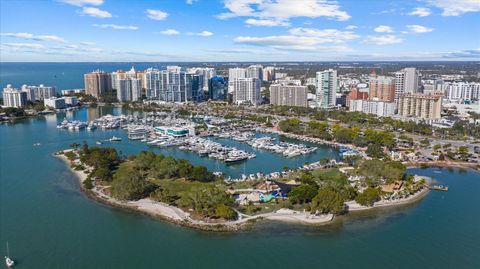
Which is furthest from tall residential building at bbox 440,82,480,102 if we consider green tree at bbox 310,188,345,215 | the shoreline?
green tree at bbox 310,188,345,215

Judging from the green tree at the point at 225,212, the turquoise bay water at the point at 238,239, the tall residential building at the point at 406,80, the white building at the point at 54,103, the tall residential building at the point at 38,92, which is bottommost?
the turquoise bay water at the point at 238,239

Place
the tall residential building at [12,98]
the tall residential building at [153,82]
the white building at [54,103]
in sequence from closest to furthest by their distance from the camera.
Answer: the tall residential building at [12,98] < the white building at [54,103] < the tall residential building at [153,82]

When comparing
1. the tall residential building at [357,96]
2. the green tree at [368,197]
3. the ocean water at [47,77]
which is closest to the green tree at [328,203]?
the green tree at [368,197]

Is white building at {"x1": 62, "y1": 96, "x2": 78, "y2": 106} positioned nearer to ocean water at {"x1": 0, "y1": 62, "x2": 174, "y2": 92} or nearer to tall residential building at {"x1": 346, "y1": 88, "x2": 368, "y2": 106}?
ocean water at {"x1": 0, "y1": 62, "x2": 174, "y2": 92}

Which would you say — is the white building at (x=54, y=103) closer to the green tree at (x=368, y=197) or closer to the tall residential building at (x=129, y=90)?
the tall residential building at (x=129, y=90)

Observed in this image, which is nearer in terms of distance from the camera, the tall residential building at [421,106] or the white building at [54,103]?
the tall residential building at [421,106]

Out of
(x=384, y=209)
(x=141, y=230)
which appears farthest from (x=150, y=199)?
(x=384, y=209)

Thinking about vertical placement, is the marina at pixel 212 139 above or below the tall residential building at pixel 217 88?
below

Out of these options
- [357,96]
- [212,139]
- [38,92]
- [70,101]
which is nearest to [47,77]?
[38,92]
